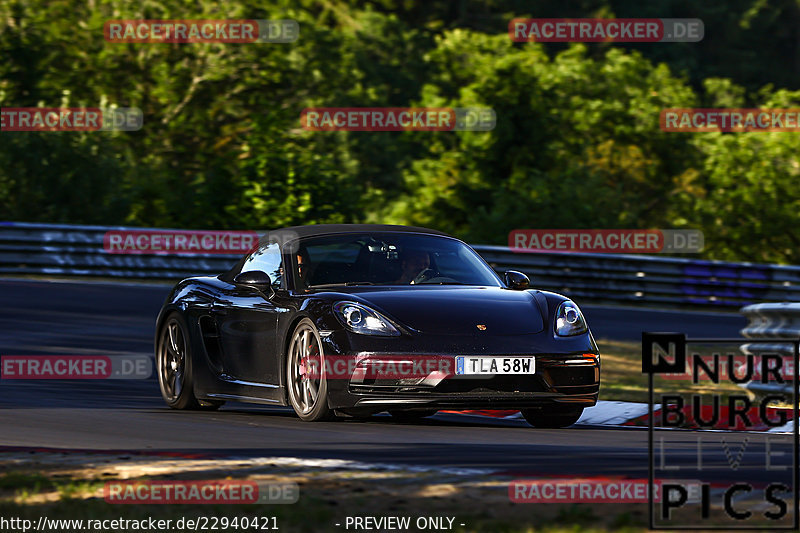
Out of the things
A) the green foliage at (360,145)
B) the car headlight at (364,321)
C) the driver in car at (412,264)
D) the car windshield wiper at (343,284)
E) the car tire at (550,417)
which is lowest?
the car tire at (550,417)

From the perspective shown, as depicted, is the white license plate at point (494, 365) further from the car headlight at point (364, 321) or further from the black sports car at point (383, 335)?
the car headlight at point (364, 321)

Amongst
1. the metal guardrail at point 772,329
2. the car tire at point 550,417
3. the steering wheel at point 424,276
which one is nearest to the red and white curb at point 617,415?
the car tire at point 550,417

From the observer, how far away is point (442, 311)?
10281 millimetres

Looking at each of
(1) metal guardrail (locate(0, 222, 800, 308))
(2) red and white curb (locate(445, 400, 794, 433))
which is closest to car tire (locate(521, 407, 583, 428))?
(2) red and white curb (locate(445, 400, 794, 433))

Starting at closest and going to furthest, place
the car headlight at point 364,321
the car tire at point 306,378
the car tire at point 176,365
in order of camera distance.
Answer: the car headlight at point 364,321, the car tire at point 306,378, the car tire at point 176,365

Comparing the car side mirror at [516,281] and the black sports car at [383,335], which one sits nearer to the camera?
the black sports car at [383,335]

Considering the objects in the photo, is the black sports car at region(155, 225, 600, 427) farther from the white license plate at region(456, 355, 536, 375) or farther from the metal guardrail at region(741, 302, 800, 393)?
the metal guardrail at region(741, 302, 800, 393)

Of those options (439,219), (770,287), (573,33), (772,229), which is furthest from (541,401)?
(573,33)

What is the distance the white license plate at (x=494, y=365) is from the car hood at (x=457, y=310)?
18 centimetres

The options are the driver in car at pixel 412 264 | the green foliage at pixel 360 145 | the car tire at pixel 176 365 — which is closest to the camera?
the driver in car at pixel 412 264

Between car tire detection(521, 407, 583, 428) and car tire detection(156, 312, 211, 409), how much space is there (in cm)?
253

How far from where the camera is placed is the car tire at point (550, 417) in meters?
10.8

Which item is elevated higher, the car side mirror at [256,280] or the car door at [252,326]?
the car side mirror at [256,280]

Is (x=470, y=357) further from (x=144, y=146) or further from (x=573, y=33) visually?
(x=573, y=33)
